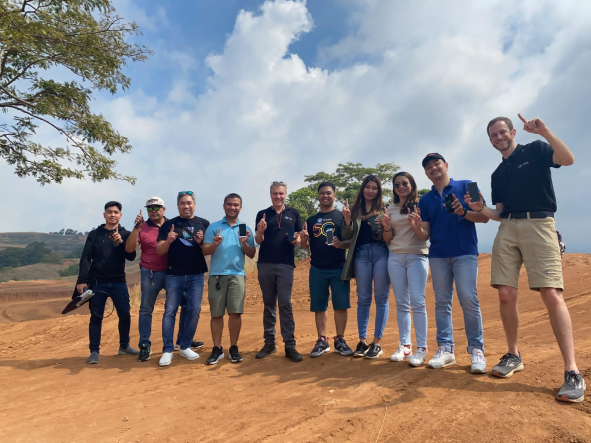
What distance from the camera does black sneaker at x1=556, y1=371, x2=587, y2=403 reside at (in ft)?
9.77

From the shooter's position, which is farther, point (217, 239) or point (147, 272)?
point (147, 272)

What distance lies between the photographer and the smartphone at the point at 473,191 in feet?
12.7

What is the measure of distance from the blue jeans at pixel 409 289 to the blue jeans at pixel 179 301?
268cm

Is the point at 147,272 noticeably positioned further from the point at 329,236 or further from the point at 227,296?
the point at 329,236

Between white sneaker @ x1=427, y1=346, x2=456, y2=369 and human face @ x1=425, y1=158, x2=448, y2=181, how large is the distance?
6.42ft

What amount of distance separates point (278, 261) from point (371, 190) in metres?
1.59

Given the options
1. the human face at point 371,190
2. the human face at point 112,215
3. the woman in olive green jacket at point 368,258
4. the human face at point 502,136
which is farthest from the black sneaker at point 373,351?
the human face at point 112,215

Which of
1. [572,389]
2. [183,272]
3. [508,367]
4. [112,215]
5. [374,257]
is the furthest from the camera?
[112,215]

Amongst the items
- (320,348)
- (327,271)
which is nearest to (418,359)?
(320,348)

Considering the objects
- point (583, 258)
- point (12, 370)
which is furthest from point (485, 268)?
point (12, 370)

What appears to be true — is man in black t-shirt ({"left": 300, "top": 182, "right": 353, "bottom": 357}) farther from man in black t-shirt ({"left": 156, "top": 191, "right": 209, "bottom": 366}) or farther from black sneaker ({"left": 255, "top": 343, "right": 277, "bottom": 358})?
man in black t-shirt ({"left": 156, "top": 191, "right": 209, "bottom": 366})

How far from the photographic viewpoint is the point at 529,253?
3.49 metres

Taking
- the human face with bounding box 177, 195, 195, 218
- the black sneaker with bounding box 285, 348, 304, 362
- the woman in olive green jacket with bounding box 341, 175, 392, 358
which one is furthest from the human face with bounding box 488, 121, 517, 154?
the human face with bounding box 177, 195, 195, 218

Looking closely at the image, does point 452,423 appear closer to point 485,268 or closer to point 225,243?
point 225,243
